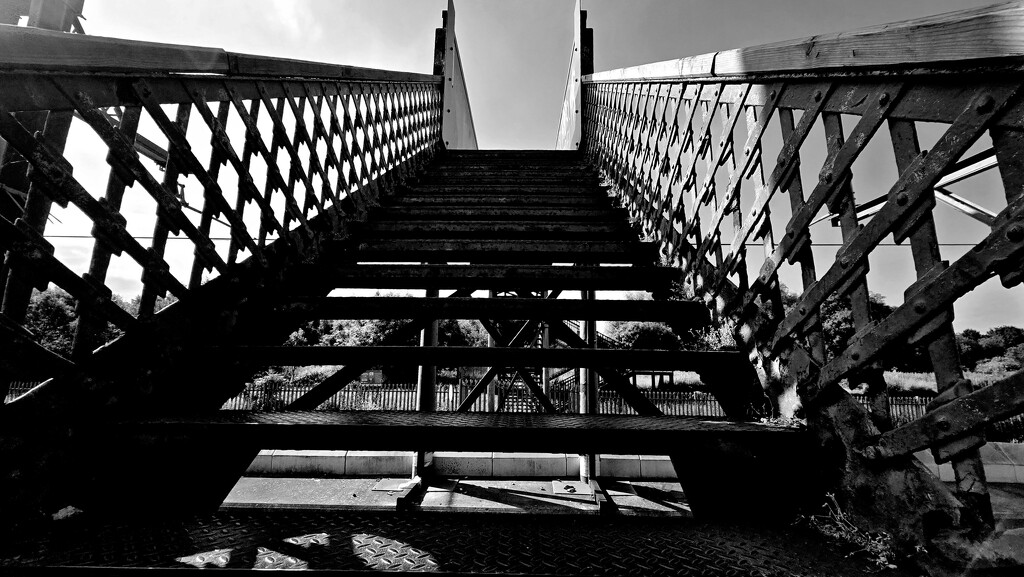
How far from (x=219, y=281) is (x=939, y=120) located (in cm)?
246

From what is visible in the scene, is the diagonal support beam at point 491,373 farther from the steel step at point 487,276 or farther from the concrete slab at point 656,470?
the concrete slab at point 656,470

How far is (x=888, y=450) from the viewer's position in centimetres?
119

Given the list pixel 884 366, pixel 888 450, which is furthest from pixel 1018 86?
pixel 888 450

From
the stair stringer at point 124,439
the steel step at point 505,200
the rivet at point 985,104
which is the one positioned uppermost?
the steel step at point 505,200

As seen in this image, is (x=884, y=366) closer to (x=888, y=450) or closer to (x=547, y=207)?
(x=888, y=450)

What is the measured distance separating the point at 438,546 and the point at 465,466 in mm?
7217

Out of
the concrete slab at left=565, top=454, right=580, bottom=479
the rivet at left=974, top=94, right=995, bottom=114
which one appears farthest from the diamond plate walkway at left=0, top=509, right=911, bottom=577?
the concrete slab at left=565, top=454, right=580, bottom=479

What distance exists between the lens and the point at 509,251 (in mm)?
2852

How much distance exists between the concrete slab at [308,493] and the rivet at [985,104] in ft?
22.0

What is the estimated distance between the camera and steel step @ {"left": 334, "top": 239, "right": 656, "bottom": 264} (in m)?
2.83

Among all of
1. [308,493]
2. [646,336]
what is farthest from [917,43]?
[646,336]

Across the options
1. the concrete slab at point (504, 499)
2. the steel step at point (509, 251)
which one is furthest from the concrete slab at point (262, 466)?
the steel step at point (509, 251)

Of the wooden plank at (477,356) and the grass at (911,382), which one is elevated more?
the grass at (911,382)

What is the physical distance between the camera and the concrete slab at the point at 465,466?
7992mm
